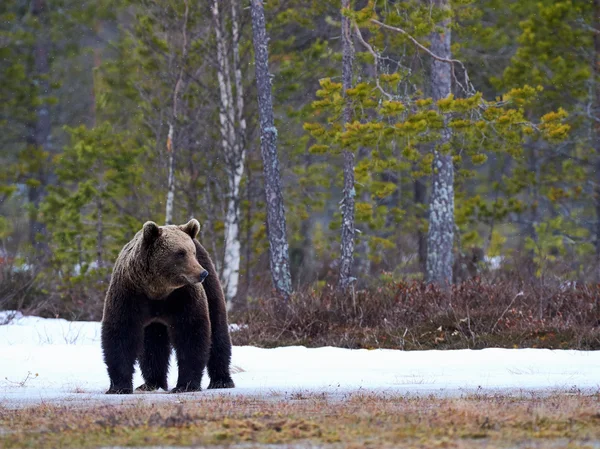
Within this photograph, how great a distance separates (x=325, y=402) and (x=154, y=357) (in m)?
2.79

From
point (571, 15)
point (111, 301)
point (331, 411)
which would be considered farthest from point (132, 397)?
point (571, 15)

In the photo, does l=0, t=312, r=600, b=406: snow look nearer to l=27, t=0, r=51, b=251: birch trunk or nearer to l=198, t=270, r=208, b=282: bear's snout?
l=198, t=270, r=208, b=282: bear's snout

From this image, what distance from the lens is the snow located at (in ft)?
31.8

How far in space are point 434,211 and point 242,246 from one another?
525cm

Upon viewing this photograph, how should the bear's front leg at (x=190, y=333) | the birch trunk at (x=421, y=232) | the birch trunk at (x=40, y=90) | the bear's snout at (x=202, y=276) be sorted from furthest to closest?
the birch trunk at (x=40, y=90), the birch trunk at (x=421, y=232), the bear's front leg at (x=190, y=333), the bear's snout at (x=202, y=276)

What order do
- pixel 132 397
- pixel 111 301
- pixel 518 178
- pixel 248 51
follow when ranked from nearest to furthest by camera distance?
1. pixel 132 397
2. pixel 111 301
3. pixel 248 51
4. pixel 518 178

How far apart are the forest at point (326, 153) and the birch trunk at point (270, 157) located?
0.11 ft

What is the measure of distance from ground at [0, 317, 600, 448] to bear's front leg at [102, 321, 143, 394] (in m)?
0.29

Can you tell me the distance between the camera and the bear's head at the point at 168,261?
926 cm

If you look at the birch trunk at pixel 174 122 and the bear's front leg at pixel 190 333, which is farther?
the birch trunk at pixel 174 122

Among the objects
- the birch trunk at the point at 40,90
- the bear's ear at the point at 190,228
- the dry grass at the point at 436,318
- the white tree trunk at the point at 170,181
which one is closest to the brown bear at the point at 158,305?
the bear's ear at the point at 190,228

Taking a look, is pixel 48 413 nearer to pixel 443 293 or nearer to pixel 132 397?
pixel 132 397

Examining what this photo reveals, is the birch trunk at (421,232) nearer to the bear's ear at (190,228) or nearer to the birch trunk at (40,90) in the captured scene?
the birch trunk at (40,90)

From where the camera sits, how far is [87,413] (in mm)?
7199
